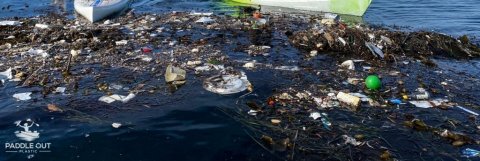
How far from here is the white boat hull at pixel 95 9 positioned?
33.7 feet

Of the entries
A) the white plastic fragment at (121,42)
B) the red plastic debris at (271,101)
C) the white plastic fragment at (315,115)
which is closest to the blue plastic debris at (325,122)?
the white plastic fragment at (315,115)

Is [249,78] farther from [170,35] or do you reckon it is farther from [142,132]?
[170,35]

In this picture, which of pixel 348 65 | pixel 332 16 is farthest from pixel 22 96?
pixel 332 16

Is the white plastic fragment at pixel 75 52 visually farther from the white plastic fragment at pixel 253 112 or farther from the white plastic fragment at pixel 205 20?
the white plastic fragment at pixel 253 112

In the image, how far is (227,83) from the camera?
20.5 feet

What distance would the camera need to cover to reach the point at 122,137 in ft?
15.9

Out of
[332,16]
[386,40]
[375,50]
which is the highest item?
[332,16]

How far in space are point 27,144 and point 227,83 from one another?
9.29ft

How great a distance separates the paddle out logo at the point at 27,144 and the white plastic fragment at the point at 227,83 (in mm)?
2359

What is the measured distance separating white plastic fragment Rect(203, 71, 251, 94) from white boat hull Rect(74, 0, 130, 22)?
207 inches

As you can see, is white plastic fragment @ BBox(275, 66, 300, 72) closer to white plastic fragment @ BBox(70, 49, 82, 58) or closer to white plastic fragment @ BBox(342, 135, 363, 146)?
white plastic fragment @ BBox(342, 135, 363, 146)

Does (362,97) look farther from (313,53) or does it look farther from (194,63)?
(194,63)

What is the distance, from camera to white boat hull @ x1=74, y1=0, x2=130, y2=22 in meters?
10.3

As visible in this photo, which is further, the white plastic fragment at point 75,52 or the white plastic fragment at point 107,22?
the white plastic fragment at point 107,22
